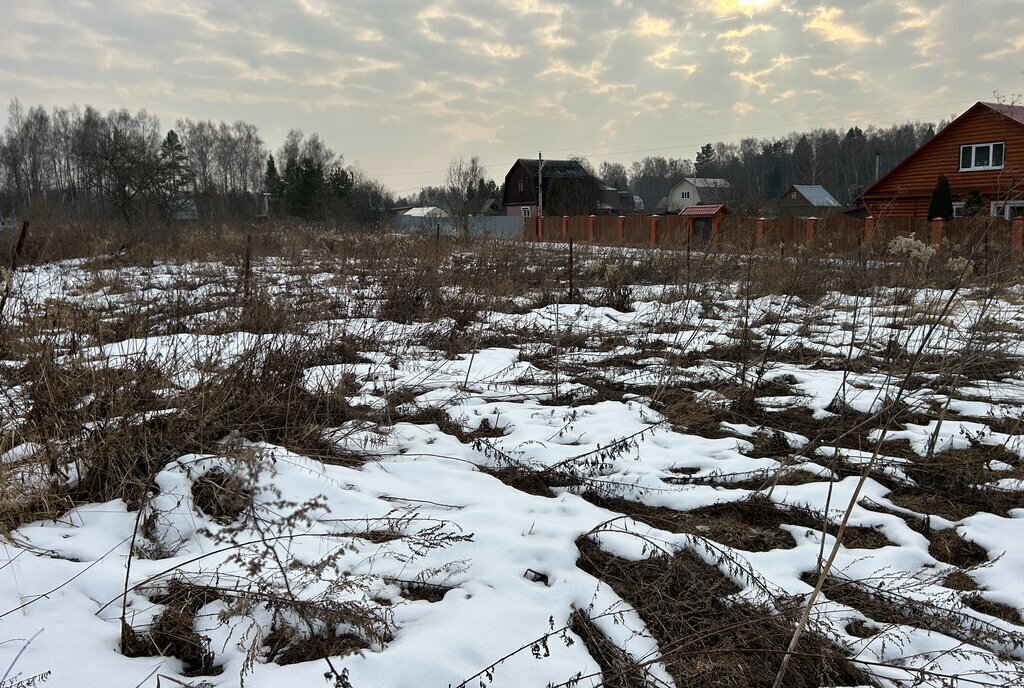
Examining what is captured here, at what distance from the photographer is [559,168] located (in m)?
49.2

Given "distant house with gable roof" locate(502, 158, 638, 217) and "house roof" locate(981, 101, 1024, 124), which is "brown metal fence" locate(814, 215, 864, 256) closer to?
"house roof" locate(981, 101, 1024, 124)

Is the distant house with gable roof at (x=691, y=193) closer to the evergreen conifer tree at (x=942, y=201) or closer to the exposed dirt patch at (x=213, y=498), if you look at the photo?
the evergreen conifer tree at (x=942, y=201)

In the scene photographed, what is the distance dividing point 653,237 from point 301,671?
1958 centimetres

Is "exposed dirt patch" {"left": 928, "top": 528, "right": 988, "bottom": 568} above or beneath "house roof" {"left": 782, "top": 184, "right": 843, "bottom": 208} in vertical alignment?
beneath

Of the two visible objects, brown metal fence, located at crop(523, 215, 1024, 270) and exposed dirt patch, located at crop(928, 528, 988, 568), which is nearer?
exposed dirt patch, located at crop(928, 528, 988, 568)

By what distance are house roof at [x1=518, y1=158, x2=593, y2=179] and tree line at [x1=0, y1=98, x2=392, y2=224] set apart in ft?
42.0

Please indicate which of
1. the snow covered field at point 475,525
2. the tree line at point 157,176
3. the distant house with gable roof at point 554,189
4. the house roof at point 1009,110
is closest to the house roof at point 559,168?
the distant house with gable roof at point 554,189

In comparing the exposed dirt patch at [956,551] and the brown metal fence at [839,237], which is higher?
the brown metal fence at [839,237]

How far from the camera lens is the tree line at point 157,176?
2716 cm

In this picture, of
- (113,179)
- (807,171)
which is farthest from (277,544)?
(807,171)

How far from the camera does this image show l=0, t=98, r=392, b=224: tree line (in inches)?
1069

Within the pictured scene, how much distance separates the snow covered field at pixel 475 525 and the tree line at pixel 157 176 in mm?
16355

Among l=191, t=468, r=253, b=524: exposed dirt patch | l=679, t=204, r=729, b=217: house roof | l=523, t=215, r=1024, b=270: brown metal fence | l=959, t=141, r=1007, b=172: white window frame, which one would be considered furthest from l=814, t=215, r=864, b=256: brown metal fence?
l=959, t=141, r=1007, b=172: white window frame

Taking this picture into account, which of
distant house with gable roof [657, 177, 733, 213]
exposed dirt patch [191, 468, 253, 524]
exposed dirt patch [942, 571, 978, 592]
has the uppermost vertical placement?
distant house with gable roof [657, 177, 733, 213]
